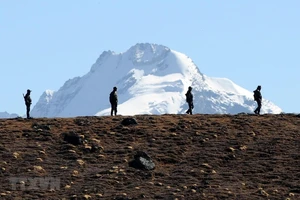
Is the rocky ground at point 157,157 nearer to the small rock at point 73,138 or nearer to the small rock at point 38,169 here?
the small rock at point 38,169

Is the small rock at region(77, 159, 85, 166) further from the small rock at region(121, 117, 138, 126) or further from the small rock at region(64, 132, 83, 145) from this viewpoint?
the small rock at region(121, 117, 138, 126)

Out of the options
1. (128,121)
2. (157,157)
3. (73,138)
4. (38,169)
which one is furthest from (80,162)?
(128,121)

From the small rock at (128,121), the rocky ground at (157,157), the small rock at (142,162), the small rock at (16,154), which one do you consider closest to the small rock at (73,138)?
the rocky ground at (157,157)

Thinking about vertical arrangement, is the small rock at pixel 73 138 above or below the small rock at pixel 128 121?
below

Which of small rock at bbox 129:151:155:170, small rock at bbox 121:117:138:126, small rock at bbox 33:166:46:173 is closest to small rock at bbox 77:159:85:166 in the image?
small rock at bbox 33:166:46:173

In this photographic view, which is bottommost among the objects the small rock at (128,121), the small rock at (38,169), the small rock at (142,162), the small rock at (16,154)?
the small rock at (38,169)

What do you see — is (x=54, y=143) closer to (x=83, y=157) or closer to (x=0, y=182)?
(x=83, y=157)

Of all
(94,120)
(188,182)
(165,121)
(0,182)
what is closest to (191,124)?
(165,121)

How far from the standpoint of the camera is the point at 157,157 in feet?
187

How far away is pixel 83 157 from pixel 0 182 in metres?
5.80

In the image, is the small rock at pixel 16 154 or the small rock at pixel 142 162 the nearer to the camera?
the small rock at pixel 142 162

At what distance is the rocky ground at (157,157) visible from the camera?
2047 inches

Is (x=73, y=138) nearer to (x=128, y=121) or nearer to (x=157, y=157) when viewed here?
(x=128, y=121)

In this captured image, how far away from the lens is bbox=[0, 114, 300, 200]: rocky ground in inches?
2047
